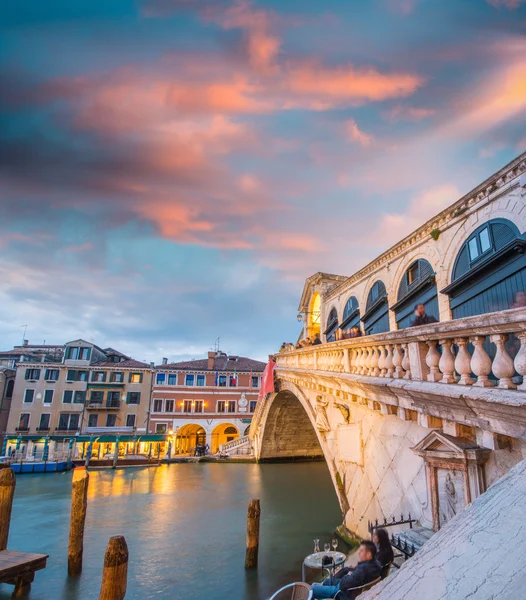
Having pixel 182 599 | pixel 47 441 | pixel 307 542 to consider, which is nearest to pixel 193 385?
pixel 47 441

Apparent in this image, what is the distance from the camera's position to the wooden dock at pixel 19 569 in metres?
7.56

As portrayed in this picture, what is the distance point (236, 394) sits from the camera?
1277 inches

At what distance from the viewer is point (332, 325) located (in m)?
15.2

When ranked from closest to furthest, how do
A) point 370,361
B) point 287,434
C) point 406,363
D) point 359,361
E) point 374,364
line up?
point 406,363, point 374,364, point 370,361, point 359,361, point 287,434

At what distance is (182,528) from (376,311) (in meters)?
9.43

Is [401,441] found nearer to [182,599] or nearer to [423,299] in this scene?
[423,299]

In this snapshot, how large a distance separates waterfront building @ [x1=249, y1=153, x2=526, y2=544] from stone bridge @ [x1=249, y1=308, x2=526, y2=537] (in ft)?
0.05

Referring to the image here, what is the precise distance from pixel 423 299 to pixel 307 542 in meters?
7.78

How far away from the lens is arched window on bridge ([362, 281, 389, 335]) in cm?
1077

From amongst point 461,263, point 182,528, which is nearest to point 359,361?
point 461,263

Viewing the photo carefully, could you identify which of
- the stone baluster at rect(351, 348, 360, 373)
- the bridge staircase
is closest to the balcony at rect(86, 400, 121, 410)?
the bridge staircase

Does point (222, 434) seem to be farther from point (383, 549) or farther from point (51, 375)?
point (383, 549)

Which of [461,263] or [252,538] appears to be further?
[252,538]

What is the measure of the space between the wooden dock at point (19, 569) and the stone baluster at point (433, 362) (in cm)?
909
